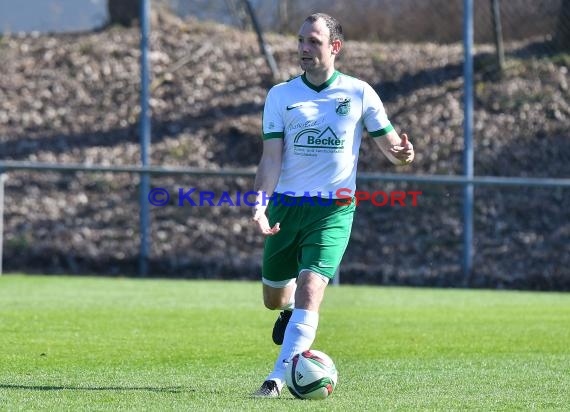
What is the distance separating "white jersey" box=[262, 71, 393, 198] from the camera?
6.83 metres

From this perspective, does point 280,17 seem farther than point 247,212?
Yes

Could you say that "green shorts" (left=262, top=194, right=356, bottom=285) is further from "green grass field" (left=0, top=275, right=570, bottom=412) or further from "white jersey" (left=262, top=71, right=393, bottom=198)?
"green grass field" (left=0, top=275, right=570, bottom=412)

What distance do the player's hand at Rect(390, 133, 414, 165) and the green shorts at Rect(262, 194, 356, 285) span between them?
0.39 metres

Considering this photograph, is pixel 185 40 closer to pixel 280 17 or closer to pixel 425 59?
pixel 280 17

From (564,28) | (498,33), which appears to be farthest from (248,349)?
(564,28)

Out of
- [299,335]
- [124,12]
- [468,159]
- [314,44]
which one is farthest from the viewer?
[124,12]

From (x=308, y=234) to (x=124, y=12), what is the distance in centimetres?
1577

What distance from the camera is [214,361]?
787 cm

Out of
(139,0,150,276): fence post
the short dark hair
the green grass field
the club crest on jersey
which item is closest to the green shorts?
the club crest on jersey

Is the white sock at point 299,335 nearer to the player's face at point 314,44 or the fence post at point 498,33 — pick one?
the player's face at point 314,44

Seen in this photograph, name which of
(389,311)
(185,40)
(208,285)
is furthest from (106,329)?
(185,40)

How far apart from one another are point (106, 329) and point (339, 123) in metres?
3.83

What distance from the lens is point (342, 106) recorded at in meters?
6.89

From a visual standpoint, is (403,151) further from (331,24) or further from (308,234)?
(331,24)
